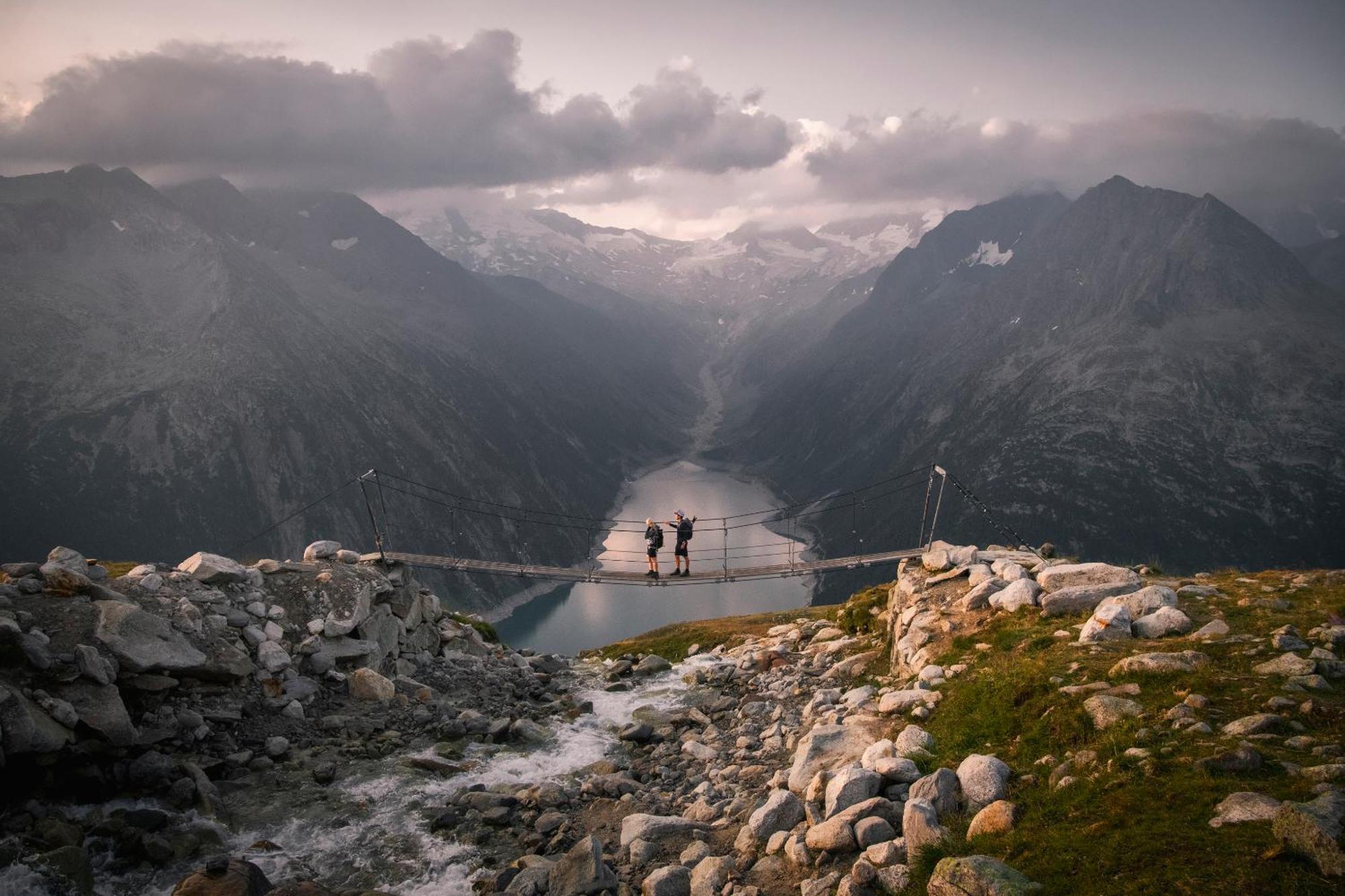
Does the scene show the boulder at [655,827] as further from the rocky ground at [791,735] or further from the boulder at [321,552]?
the boulder at [321,552]

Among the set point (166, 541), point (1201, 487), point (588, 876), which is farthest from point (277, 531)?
point (1201, 487)

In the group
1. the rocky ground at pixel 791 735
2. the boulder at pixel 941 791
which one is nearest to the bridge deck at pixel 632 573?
the rocky ground at pixel 791 735

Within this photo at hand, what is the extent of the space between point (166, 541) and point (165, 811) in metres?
159

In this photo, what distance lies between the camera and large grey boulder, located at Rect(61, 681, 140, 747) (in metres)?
16.5

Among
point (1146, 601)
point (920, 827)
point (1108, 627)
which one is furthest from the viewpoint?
point (1146, 601)

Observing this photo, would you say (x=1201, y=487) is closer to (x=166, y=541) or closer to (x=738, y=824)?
(x=738, y=824)

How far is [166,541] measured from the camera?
A: 482ft

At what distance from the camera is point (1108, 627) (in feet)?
50.6

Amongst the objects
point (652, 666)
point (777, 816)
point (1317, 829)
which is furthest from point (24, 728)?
point (652, 666)

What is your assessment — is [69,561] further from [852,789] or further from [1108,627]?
[1108,627]

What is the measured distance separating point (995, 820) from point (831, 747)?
18.1 feet

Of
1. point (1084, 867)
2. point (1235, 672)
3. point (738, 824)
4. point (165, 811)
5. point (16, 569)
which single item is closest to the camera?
point (1084, 867)

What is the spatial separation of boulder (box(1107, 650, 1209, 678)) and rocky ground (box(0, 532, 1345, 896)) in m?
0.06

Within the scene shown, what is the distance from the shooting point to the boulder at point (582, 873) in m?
12.9
